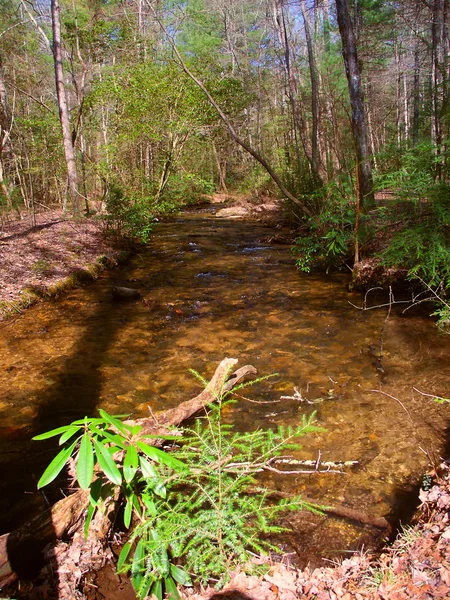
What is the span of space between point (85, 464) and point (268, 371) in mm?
3416

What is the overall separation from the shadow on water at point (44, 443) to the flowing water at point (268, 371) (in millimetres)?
16

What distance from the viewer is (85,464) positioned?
121cm

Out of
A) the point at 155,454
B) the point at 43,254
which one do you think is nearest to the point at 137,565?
the point at 155,454

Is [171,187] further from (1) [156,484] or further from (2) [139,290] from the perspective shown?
(1) [156,484]

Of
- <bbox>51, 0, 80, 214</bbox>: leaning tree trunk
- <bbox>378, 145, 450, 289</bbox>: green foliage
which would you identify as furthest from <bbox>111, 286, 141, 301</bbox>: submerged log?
<bbox>51, 0, 80, 214</bbox>: leaning tree trunk

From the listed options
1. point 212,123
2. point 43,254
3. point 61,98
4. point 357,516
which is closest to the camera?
point 357,516

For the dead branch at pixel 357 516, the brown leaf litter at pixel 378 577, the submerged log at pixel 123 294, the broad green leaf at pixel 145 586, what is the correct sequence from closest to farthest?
the broad green leaf at pixel 145 586, the brown leaf litter at pixel 378 577, the dead branch at pixel 357 516, the submerged log at pixel 123 294

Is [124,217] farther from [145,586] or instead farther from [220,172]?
[220,172]

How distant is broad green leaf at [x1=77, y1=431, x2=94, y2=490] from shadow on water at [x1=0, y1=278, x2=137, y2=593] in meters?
1.29

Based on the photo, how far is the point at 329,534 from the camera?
2.38 m

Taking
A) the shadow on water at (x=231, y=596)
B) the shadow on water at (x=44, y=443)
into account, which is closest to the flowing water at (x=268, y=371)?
the shadow on water at (x=44, y=443)

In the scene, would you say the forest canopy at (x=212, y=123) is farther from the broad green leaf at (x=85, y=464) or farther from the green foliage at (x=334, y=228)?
the broad green leaf at (x=85, y=464)

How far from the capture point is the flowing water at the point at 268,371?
→ 281cm

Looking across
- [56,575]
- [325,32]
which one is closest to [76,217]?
[56,575]
